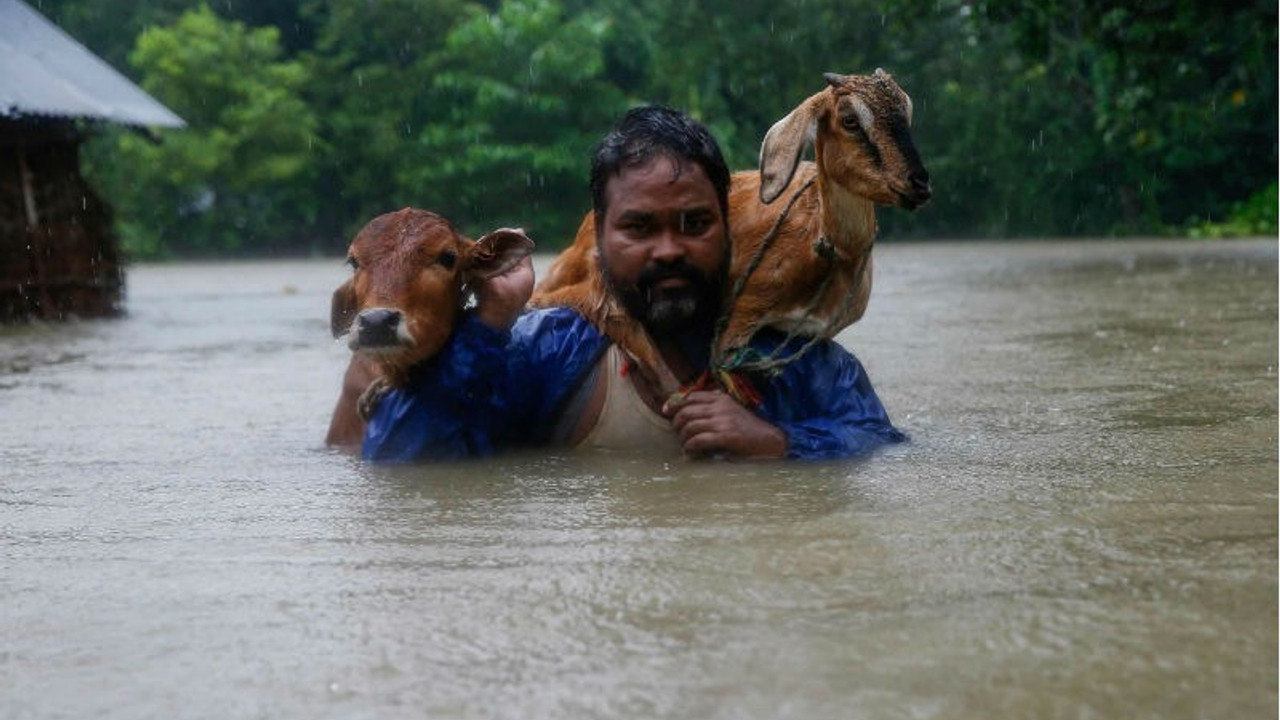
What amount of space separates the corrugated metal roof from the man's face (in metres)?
9.30

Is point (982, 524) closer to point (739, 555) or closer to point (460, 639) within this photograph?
point (739, 555)

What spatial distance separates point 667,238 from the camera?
3.88 m

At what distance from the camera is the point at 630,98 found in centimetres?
3544

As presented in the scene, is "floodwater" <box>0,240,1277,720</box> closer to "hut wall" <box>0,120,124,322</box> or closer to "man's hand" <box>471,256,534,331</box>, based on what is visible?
"man's hand" <box>471,256,534,331</box>

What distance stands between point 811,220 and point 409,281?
3.22 feet

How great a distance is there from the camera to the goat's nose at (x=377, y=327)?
368 centimetres

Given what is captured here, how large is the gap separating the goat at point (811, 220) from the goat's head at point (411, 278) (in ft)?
1.22

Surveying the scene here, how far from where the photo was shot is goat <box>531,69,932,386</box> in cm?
353

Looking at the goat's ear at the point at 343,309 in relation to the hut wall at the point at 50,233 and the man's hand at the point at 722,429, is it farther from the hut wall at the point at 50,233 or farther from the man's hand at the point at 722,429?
the hut wall at the point at 50,233

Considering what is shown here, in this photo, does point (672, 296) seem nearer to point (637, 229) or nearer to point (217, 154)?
point (637, 229)

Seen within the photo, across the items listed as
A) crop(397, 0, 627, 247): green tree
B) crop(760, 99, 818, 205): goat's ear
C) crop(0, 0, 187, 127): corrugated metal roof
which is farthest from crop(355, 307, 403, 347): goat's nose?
crop(397, 0, 627, 247): green tree

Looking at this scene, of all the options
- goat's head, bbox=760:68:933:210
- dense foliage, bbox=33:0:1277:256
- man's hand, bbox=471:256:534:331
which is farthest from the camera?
dense foliage, bbox=33:0:1277:256

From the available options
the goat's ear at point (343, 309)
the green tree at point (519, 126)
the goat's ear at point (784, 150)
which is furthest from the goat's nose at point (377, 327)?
the green tree at point (519, 126)

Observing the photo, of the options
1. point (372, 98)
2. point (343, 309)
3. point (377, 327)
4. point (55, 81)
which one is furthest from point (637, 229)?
point (372, 98)
